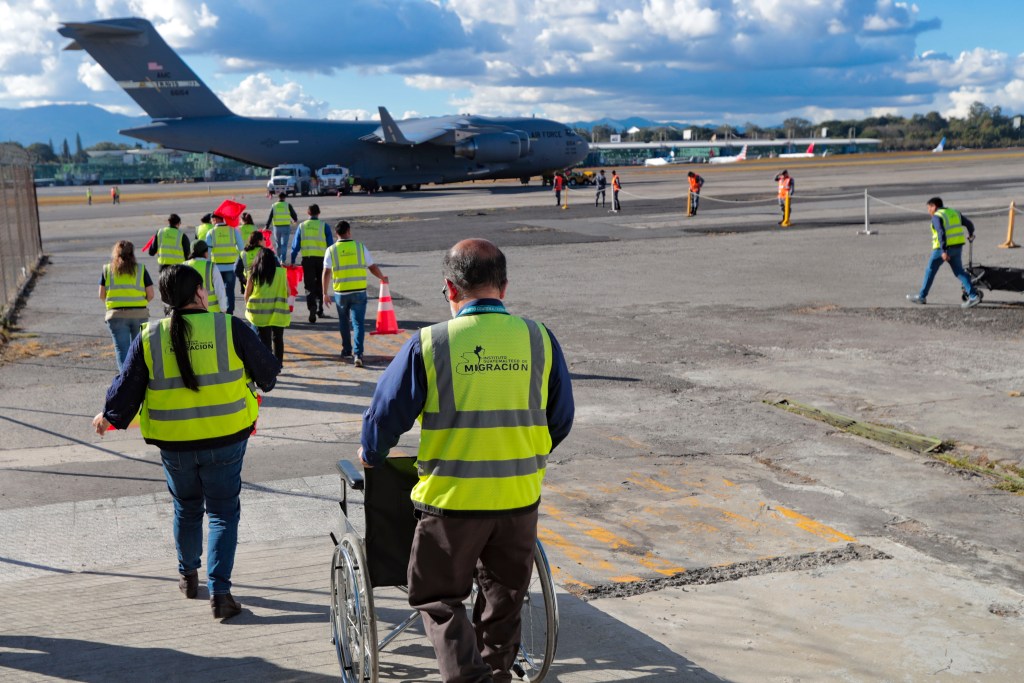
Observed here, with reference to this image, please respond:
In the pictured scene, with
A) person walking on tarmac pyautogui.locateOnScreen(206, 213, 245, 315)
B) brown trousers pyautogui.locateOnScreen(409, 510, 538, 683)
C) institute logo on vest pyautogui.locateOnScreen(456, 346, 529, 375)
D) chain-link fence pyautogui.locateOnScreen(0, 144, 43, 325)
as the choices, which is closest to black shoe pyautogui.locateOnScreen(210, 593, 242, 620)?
brown trousers pyautogui.locateOnScreen(409, 510, 538, 683)

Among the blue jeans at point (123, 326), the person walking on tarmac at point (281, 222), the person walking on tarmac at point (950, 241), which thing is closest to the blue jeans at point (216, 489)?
the blue jeans at point (123, 326)

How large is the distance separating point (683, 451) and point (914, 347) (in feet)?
21.0

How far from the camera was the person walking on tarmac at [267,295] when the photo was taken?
42.3ft

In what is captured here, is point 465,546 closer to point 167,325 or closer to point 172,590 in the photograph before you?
point 167,325

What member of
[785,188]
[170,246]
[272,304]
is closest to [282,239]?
[170,246]

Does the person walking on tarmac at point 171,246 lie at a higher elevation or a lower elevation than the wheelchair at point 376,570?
higher

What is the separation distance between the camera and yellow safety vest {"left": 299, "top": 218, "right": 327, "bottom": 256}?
57.6ft

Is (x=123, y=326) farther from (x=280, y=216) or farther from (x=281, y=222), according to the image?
(x=280, y=216)

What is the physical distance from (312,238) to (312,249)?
0.19m

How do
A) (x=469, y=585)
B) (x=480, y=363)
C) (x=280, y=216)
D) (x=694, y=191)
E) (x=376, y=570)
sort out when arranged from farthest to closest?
(x=694, y=191) < (x=280, y=216) < (x=376, y=570) < (x=469, y=585) < (x=480, y=363)

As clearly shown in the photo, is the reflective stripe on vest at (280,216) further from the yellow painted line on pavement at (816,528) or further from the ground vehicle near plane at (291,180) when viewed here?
the ground vehicle near plane at (291,180)

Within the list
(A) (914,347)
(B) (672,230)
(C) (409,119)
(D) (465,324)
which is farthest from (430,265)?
(C) (409,119)

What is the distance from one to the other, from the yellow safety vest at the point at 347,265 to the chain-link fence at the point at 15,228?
7.43 metres

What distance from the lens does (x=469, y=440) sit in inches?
159
